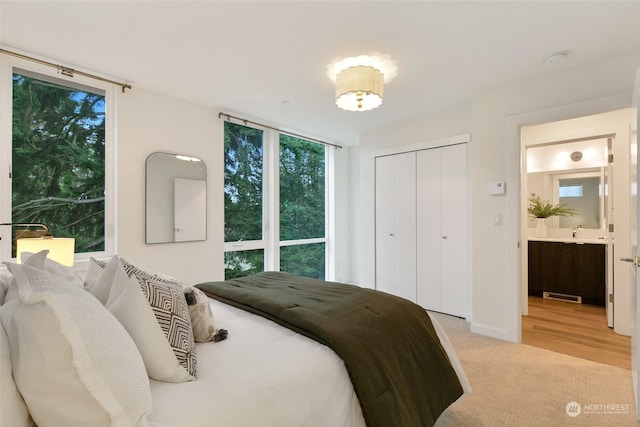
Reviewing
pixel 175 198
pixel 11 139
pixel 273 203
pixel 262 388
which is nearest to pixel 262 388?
pixel 262 388

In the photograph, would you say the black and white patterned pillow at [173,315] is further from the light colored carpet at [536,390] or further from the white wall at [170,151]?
the white wall at [170,151]

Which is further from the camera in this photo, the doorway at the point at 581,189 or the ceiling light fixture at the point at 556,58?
the doorway at the point at 581,189

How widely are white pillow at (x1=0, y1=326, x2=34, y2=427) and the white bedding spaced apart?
0.28 meters

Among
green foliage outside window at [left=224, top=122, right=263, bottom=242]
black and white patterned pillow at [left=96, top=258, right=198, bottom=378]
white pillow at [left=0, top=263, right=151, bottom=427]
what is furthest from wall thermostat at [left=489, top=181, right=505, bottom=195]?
white pillow at [left=0, top=263, right=151, bottom=427]

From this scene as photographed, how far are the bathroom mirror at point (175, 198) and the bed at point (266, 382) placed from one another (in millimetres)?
1605

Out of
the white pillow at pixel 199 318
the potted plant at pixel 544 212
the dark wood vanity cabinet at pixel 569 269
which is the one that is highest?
the potted plant at pixel 544 212

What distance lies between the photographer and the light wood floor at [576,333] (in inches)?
103

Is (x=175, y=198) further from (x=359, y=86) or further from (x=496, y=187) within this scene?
(x=496, y=187)

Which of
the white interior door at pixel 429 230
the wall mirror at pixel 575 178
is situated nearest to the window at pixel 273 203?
the white interior door at pixel 429 230

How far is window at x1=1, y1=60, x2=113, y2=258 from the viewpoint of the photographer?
2371 millimetres

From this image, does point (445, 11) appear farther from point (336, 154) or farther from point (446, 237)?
point (336, 154)

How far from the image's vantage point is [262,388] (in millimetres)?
1025

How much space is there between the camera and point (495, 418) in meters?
1.80

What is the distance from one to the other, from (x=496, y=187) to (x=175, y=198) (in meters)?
3.23
